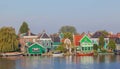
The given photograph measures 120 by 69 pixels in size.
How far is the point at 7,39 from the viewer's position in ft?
265

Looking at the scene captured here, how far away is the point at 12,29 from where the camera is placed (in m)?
81.8

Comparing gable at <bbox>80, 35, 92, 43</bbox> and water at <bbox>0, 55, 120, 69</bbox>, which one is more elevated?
gable at <bbox>80, 35, 92, 43</bbox>

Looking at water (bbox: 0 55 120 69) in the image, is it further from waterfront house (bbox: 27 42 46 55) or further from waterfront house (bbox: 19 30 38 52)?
waterfront house (bbox: 19 30 38 52)

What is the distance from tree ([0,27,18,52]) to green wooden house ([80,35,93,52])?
1725 centimetres

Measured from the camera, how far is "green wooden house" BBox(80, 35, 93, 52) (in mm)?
91125

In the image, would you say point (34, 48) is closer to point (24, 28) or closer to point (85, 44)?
point (85, 44)

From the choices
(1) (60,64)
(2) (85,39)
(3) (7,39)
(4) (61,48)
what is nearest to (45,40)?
(4) (61,48)

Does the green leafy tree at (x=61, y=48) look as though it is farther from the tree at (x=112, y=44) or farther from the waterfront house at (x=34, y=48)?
the tree at (x=112, y=44)

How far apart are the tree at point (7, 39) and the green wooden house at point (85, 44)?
1725 cm

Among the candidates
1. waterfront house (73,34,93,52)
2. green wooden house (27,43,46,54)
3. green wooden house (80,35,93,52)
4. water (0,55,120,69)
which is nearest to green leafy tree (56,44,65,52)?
green wooden house (27,43,46,54)

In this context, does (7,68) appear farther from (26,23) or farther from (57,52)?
(26,23)

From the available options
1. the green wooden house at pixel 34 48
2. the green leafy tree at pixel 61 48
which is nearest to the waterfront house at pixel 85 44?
the green leafy tree at pixel 61 48

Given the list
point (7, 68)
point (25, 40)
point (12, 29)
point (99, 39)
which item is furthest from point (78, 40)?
point (7, 68)

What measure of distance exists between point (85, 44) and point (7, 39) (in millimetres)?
19638
